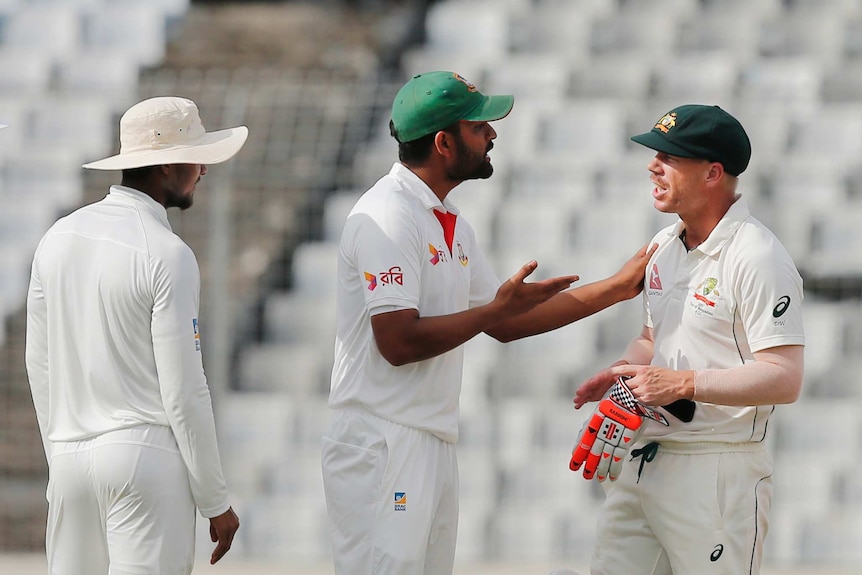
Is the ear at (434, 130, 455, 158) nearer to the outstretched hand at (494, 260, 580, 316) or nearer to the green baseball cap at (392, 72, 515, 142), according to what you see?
the green baseball cap at (392, 72, 515, 142)

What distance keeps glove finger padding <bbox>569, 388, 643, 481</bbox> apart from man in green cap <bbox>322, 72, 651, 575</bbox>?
29cm

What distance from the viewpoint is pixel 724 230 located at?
3.01 meters

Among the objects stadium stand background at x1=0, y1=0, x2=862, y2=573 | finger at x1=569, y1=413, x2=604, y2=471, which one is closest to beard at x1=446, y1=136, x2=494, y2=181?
finger at x1=569, y1=413, x2=604, y2=471

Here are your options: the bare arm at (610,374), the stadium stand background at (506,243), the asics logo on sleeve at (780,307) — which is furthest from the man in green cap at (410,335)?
the stadium stand background at (506,243)

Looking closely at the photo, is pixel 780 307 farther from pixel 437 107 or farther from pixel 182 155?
pixel 182 155

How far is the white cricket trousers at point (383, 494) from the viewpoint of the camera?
2.97 m

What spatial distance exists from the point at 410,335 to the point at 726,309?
718 millimetres

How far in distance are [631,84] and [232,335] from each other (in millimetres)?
2775

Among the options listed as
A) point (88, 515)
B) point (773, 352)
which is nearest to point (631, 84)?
point (773, 352)

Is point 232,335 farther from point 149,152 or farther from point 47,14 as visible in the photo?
point 47,14

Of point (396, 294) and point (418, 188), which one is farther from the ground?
point (418, 188)

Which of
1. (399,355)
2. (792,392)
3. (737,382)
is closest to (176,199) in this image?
(399,355)

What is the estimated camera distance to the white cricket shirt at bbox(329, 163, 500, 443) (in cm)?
298

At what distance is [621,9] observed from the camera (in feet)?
26.2
